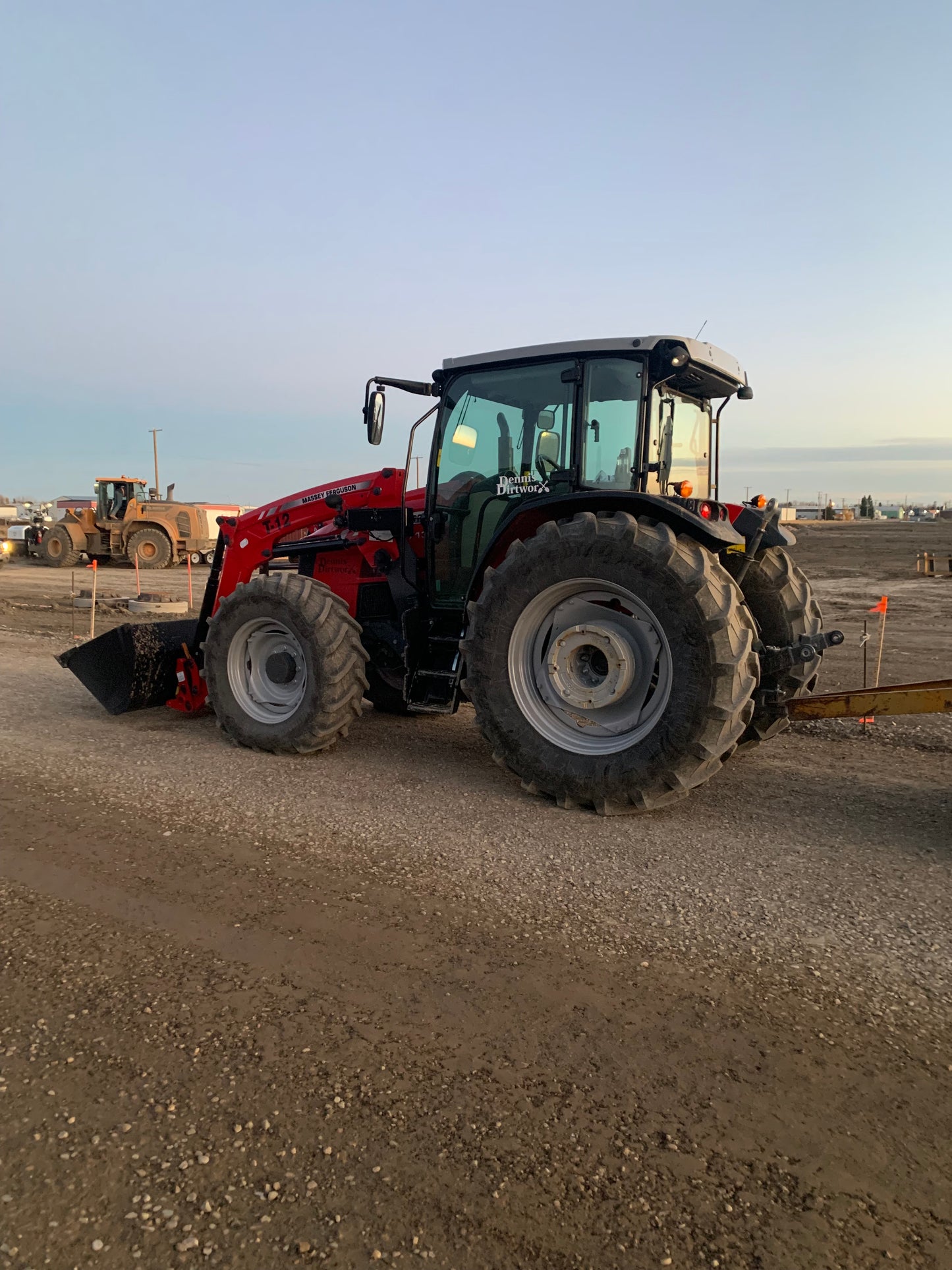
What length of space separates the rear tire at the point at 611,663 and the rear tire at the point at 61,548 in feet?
81.3

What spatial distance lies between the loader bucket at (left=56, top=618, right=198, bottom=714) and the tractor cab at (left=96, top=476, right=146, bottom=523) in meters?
21.1

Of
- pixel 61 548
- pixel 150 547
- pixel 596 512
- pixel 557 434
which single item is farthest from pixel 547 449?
pixel 61 548

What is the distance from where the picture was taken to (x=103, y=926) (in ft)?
10.6

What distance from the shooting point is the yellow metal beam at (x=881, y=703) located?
4.22 meters

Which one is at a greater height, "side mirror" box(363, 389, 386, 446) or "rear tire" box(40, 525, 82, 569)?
"side mirror" box(363, 389, 386, 446)

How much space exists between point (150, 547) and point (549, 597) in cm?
2394

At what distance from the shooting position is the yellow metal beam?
422cm

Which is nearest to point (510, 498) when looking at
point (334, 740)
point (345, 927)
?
point (334, 740)

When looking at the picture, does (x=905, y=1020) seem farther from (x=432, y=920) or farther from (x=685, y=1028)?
(x=432, y=920)

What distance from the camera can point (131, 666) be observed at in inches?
261

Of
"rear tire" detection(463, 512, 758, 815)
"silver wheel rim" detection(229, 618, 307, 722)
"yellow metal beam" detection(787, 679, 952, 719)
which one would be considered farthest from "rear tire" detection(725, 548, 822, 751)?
"silver wheel rim" detection(229, 618, 307, 722)

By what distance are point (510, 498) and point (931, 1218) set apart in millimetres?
4199

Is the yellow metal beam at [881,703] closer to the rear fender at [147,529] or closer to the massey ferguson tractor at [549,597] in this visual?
the massey ferguson tractor at [549,597]

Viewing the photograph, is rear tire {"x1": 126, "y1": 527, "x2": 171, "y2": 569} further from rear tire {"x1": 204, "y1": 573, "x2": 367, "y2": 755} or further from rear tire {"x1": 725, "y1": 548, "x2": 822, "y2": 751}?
rear tire {"x1": 725, "y1": 548, "x2": 822, "y2": 751}
